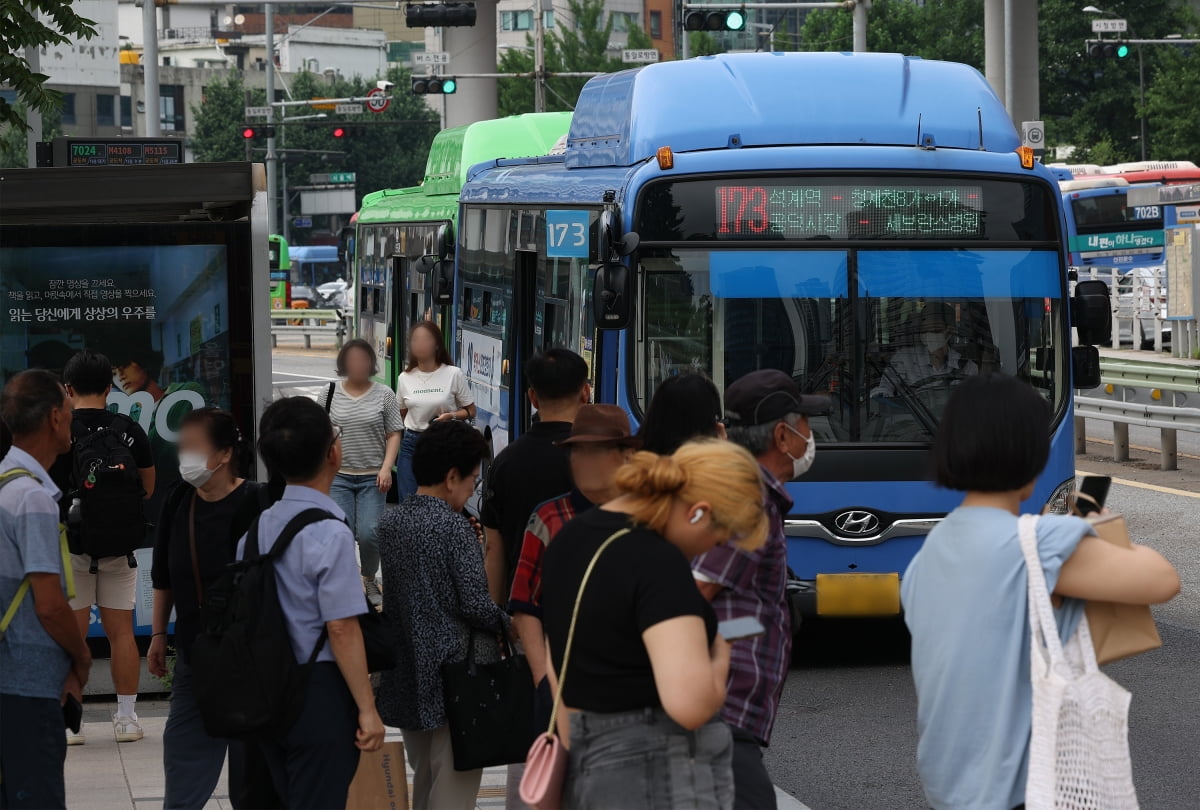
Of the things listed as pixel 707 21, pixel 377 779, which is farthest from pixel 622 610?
pixel 707 21

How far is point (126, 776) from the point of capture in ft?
23.9

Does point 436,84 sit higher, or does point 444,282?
point 436,84

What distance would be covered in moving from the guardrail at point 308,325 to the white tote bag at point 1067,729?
1675 inches

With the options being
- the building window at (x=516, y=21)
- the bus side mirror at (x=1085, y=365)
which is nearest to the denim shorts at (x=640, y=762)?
the bus side mirror at (x=1085, y=365)

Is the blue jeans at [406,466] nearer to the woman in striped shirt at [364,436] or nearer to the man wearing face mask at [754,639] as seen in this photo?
the woman in striped shirt at [364,436]

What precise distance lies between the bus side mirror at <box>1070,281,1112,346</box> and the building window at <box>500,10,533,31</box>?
95583 mm

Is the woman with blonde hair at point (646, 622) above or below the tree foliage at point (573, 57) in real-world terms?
below

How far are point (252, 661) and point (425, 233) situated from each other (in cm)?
1444

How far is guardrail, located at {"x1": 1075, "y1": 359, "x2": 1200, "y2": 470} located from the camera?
17.2m

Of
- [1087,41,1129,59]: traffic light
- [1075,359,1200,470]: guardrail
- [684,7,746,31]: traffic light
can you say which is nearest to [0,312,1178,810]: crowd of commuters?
[1075,359,1200,470]: guardrail

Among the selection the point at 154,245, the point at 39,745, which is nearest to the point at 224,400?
the point at 154,245

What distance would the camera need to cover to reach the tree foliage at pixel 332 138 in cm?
9081

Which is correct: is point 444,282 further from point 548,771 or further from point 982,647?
point 982,647

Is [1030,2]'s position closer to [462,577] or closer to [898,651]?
[898,651]
